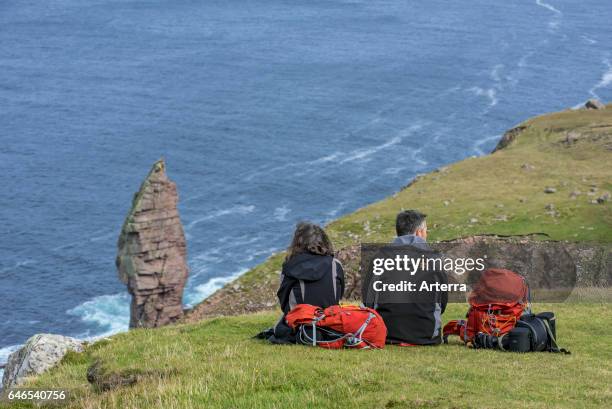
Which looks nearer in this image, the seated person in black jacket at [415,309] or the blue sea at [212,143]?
the seated person in black jacket at [415,309]

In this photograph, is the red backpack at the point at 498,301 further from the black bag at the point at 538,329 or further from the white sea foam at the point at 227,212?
the white sea foam at the point at 227,212

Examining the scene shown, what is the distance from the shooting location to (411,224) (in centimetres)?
1748

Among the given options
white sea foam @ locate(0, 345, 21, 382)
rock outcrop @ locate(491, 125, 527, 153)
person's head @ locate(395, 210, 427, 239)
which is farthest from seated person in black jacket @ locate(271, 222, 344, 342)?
rock outcrop @ locate(491, 125, 527, 153)

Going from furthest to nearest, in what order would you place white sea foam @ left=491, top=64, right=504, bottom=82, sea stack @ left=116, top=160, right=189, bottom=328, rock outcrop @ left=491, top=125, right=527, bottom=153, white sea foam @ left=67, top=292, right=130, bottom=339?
white sea foam @ left=491, top=64, right=504, bottom=82 < white sea foam @ left=67, top=292, right=130, bottom=339 < rock outcrop @ left=491, top=125, right=527, bottom=153 < sea stack @ left=116, top=160, right=189, bottom=328

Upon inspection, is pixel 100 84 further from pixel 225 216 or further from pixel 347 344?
pixel 347 344

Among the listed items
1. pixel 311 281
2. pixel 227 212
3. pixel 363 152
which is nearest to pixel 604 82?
pixel 363 152

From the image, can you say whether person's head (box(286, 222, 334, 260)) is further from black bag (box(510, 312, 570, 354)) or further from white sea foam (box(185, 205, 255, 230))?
white sea foam (box(185, 205, 255, 230))

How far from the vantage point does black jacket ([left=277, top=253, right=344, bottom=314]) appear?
58.4ft

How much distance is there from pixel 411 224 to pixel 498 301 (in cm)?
257

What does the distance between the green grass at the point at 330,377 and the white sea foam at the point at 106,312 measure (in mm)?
70357

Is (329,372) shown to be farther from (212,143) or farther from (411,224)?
(212,143)

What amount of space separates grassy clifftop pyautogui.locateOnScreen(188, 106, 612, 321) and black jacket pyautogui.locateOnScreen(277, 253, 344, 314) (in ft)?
92.9

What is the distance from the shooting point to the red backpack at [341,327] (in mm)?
17469

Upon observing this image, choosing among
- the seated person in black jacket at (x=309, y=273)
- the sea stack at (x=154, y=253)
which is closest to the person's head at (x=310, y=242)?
the seated person in black jacket at (x=309, y=273)
